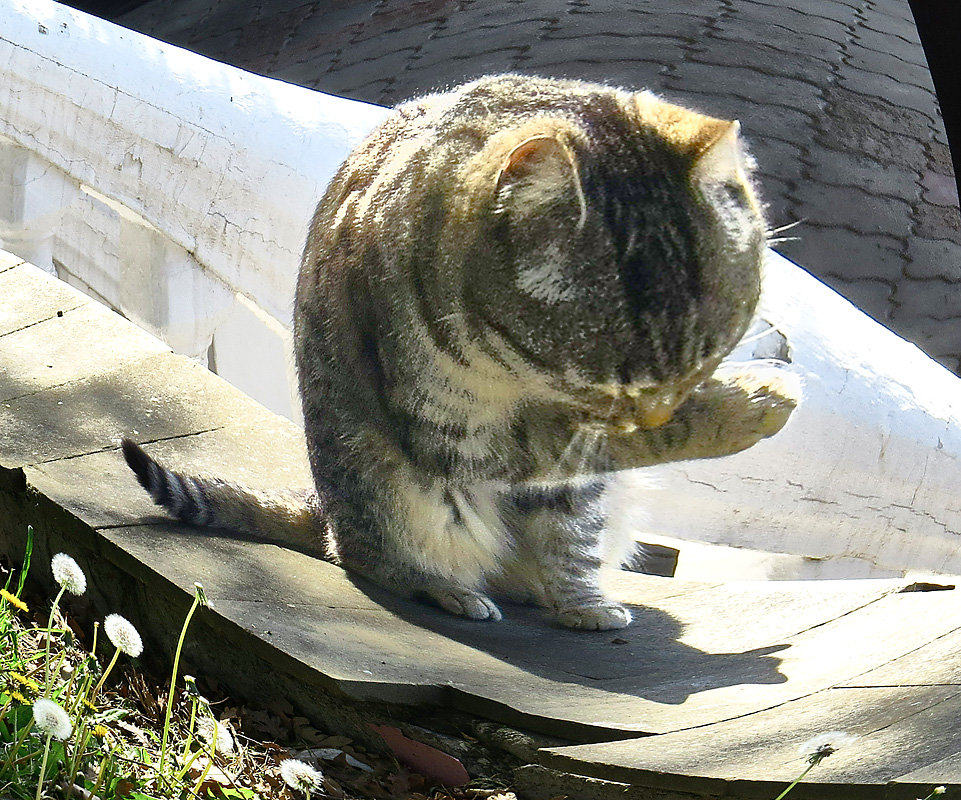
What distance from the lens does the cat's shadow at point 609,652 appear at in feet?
5.02

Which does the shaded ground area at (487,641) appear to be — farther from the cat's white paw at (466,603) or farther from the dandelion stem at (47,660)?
the dandelion stem at (47,660)

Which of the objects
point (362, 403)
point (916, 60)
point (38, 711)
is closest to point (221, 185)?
point (362, 403)

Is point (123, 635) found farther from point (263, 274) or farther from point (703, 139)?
point (263, 274)

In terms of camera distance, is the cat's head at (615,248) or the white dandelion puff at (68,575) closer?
the white dandelion puff at (68,575)

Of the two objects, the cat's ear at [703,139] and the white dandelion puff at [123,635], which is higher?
the cat's ear at [703,139]

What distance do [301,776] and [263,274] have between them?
1.50 meters

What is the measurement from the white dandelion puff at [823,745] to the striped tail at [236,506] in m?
0.97

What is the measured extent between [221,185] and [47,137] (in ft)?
2.58

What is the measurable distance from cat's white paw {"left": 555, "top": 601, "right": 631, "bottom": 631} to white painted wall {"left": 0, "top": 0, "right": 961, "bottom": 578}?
0.20 meters

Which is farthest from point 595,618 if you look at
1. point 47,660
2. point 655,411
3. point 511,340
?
point 47,660

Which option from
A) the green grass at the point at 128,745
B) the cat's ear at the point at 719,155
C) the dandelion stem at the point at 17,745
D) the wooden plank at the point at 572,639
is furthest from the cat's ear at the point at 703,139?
the dandelion stem at the point at 17,745

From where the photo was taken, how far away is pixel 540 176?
1522mm

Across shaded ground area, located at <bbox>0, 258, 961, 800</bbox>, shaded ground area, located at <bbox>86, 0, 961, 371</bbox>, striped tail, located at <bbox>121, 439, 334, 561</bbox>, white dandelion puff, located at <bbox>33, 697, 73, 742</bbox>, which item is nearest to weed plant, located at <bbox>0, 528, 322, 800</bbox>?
white dandelion puff, located at <bbox>33, 697, 73, 742</bbox>

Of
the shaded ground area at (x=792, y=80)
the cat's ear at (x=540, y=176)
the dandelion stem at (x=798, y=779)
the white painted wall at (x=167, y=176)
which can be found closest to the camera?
the dandelion stem at (x=798, y=779)
